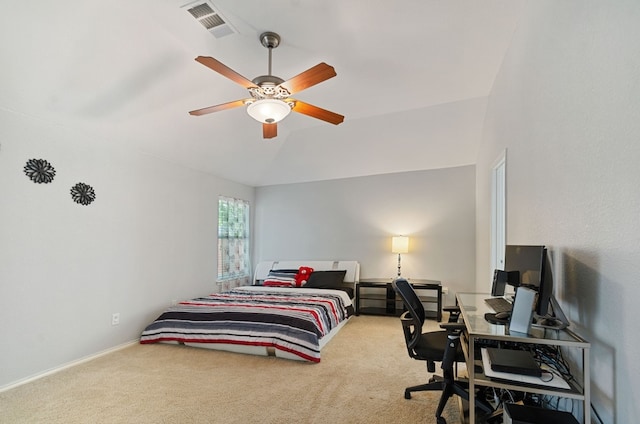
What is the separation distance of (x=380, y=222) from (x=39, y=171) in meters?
4.51

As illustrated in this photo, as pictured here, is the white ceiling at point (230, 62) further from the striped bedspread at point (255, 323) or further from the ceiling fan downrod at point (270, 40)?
the striped bedspread at point (255, 323)

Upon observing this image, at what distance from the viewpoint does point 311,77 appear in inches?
88.1

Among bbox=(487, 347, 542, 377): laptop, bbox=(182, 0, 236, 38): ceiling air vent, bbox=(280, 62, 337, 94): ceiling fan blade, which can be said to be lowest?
bbox=(487, 347, 542, 377): laptop

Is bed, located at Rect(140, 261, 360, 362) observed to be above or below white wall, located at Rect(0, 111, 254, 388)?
below

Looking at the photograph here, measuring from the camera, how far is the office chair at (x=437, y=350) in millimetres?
2041

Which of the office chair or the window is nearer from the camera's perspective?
the office chair

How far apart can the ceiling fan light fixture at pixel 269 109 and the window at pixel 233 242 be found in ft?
10.4

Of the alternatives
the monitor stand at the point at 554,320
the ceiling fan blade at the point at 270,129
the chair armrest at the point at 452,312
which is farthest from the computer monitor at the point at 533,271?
the ceiling fan blade at the point at 270,129

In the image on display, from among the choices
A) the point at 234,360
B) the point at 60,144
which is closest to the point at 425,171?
the point at 234,360

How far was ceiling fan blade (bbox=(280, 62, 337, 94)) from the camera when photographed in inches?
83.6

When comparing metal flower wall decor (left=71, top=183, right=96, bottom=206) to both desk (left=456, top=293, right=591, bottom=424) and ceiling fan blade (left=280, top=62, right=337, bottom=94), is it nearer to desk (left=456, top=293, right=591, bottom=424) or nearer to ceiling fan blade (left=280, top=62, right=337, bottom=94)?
ceiling fan blade (left=280, top=62, right=337, bottom=94)

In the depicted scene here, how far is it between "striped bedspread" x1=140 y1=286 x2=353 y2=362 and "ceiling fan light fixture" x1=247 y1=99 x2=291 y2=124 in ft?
6.78

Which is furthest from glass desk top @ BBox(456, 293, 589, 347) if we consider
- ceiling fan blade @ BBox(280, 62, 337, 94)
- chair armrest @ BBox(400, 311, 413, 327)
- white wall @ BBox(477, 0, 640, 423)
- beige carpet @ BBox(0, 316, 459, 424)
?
ceiling fan blade @ BBox(280, 62, 337, 94)

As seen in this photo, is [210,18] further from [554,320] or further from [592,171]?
[554,320]
